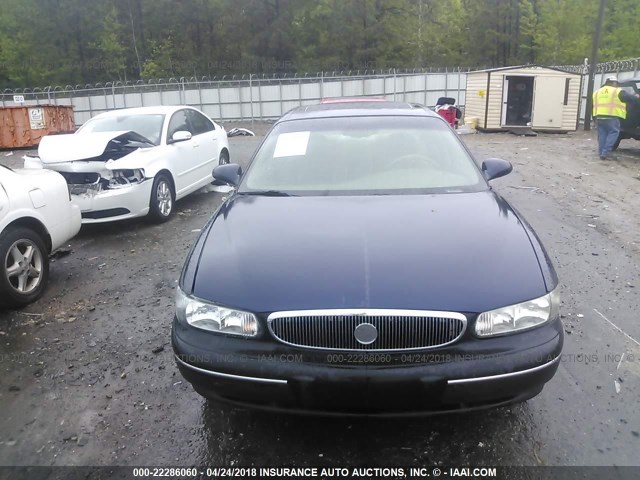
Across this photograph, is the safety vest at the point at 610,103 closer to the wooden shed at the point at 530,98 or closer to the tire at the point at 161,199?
the wooden shed at the point at 530,98

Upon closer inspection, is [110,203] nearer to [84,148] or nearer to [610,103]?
[84,148]

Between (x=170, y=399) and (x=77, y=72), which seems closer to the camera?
(x=170, y=399)

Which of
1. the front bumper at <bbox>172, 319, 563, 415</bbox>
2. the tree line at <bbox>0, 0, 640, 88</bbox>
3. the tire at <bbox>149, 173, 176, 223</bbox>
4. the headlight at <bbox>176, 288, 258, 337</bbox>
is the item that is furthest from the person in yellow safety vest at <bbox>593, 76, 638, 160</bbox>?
the tree line at <bbox>0, 0, 640, 88</bbox>

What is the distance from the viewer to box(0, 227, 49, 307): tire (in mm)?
4109

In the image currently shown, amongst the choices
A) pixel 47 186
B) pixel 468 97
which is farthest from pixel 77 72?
pixel 47 186

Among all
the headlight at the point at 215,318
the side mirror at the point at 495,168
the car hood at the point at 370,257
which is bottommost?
the headlight at the point at 215,318

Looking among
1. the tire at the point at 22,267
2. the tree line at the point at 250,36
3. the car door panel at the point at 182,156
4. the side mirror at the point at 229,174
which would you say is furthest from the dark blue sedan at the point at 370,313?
the tree line at the point at 250,36

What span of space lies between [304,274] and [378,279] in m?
0.34

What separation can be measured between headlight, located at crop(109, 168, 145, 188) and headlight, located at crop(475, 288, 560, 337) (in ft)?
17.5

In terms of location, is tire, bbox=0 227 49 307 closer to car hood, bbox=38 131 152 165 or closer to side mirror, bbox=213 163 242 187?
side mirror, bbox=213 163 242 187

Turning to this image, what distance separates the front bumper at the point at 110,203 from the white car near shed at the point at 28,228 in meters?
1.25

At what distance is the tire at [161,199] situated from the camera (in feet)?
22.0

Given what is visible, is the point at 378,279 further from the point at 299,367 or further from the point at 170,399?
the point at 170,399

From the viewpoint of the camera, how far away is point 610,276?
15.5 feet
